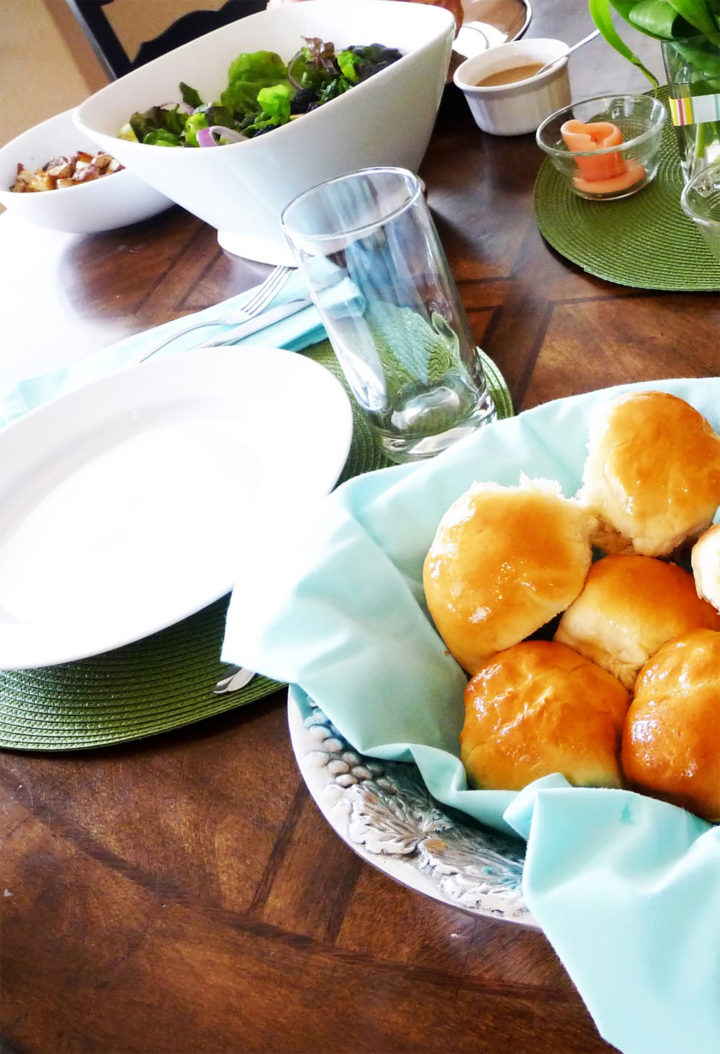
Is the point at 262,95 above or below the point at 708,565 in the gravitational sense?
above

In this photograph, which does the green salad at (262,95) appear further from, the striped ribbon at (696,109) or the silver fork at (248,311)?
the striped ribbon at (696,109)

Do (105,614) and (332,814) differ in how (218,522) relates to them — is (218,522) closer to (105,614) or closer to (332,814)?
(105,614)

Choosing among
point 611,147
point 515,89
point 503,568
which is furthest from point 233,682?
point 515,89

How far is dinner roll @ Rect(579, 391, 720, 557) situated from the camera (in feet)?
1.15

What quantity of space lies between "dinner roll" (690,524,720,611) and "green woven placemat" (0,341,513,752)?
213mm

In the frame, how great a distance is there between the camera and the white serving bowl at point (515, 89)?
2.54 feet

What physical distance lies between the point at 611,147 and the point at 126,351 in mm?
441

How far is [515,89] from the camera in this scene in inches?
30.6

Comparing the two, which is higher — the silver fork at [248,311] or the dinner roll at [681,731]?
the silver fork at [248,311]

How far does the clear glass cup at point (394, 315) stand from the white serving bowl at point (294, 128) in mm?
168

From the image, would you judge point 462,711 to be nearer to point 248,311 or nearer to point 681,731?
point 681,731

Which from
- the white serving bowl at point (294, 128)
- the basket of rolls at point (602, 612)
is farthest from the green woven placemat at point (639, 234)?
the basket of rolls at point (602, 612)

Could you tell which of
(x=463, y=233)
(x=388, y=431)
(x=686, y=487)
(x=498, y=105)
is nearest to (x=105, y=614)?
(x=388, y=431)

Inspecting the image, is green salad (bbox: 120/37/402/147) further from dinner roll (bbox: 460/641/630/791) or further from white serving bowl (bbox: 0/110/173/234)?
dinner roll (bbox: 460/641/630/791)
